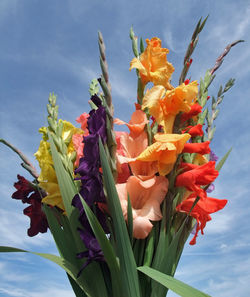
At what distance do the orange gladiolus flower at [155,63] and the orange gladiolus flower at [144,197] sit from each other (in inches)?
10.6

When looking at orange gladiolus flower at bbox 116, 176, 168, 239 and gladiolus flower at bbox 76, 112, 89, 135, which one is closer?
orange gladiolus flower at bbox 116, 176, 168, 239

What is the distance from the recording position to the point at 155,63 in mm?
875

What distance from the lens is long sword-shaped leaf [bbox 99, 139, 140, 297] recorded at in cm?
68

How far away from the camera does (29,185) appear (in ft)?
3.19

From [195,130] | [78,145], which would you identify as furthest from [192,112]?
[78,145]

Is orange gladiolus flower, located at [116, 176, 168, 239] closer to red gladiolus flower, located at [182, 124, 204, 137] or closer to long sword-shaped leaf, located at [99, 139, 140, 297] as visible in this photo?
long sword-shaped leaf, located at [99, 139, 140, 297]

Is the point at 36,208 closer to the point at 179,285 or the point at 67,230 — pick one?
the point at 67,230

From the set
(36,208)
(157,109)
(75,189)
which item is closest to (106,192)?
(75,189)

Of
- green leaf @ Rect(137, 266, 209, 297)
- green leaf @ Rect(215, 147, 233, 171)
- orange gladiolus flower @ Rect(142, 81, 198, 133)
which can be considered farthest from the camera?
green leaf @ Rect(215, 147, 233, 171)

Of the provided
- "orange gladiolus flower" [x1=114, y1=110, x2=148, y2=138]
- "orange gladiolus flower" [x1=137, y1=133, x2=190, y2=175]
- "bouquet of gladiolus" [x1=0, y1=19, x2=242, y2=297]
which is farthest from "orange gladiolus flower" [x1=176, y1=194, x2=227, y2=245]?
"orange gladiolus flower" [x1=114, y1=110, x2=148, y2=138]

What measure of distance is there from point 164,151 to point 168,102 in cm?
14

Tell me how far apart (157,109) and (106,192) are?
249 mm

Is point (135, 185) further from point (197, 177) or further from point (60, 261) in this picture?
point (60, 261)

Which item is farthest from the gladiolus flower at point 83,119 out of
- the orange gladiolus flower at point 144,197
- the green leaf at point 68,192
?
the orange gladiolus flower at point 144,197
